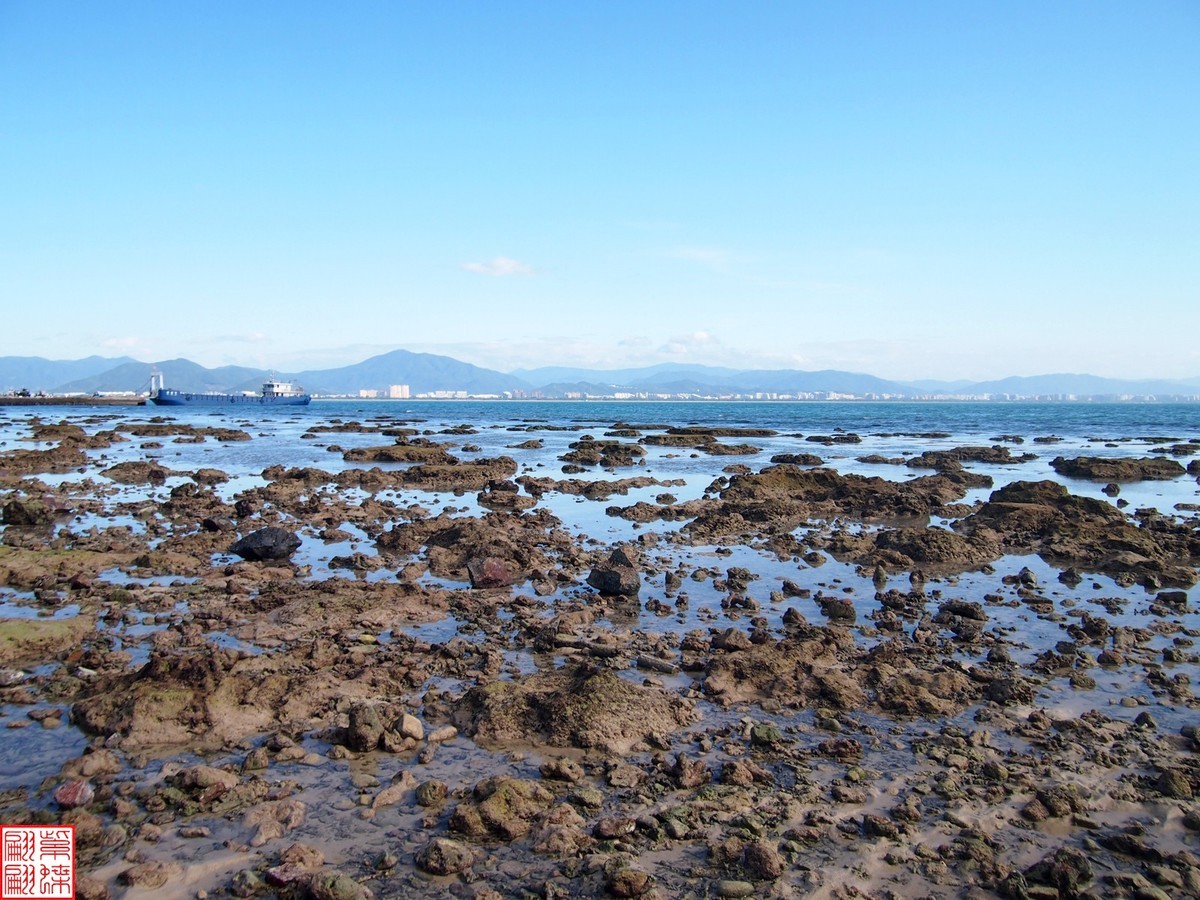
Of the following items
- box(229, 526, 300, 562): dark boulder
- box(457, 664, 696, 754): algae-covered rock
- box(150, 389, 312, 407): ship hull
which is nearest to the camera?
box(457, 664, 696, 754): algae-covered rock

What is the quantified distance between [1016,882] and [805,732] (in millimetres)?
2727

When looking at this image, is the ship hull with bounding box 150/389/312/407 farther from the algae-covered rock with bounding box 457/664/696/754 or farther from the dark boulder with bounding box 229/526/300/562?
the algae-covered rock with bounding box 457/664/696/754

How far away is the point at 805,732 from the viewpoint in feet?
27.4

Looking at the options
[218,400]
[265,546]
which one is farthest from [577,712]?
[218,400]

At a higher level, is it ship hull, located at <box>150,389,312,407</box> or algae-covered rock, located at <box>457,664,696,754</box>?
ship hull, located at <box>150,389,312,407</box>

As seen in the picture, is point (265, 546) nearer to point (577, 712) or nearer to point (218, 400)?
point (577, 712)

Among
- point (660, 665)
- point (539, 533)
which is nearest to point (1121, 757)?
point (660, 665)

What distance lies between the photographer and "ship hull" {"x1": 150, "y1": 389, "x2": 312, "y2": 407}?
139 meters

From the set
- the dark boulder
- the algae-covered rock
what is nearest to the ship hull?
the dark boulder

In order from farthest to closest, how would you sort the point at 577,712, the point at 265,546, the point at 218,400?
the point at 218,400
the point at 265,546
the point at 577,712

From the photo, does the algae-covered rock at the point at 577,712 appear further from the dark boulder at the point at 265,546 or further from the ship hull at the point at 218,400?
the ship hull at the point at 218,400

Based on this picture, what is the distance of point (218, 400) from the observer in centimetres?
15588

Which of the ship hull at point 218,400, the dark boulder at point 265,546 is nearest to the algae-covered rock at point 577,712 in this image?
the dark boulder at point 265,546

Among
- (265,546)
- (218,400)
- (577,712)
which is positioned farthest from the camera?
(218,400)
